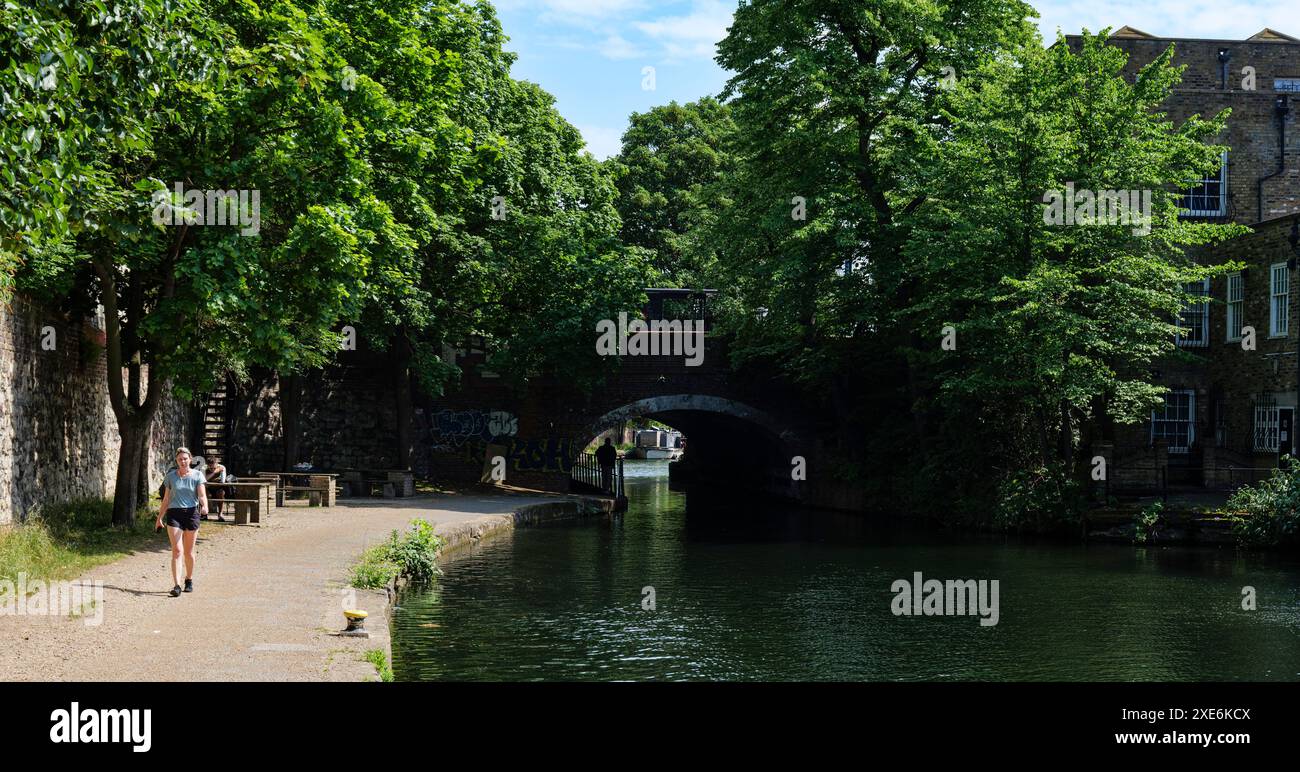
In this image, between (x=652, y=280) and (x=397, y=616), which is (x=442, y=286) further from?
(x=397, y=616)

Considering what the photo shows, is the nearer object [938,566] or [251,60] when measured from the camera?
[251,60]

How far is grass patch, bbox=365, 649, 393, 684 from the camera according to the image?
9.75 meters

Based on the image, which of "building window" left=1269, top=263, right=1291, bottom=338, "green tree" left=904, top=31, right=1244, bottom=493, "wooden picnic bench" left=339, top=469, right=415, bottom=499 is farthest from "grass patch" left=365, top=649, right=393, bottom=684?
"building window" left=1269, top=263, right=1291, bottom=338

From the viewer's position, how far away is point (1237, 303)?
103 ft

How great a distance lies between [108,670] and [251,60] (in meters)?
8.28

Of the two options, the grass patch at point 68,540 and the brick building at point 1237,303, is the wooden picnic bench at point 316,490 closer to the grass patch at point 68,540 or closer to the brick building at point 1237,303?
the grass patch at point 68,540

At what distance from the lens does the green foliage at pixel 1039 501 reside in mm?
25656

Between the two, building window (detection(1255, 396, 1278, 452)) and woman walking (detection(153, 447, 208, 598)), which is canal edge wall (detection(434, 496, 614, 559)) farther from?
building window (detection(1255, 396, 1278, 452))

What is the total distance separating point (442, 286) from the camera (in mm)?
30344

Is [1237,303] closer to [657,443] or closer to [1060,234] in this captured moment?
[1060,234]

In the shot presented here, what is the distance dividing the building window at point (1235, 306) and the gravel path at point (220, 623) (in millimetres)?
23048

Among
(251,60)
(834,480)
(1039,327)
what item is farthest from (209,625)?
(834,480)

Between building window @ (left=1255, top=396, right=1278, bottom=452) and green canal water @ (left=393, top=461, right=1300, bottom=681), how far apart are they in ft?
27.3
